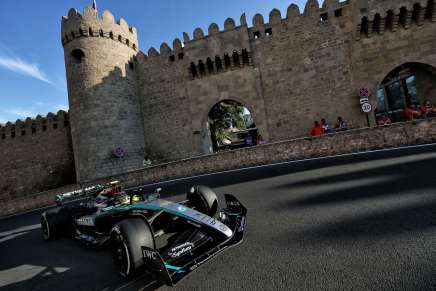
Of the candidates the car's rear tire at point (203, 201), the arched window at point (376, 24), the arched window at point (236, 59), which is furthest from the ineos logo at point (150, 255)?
the arched window at point (376, 24)

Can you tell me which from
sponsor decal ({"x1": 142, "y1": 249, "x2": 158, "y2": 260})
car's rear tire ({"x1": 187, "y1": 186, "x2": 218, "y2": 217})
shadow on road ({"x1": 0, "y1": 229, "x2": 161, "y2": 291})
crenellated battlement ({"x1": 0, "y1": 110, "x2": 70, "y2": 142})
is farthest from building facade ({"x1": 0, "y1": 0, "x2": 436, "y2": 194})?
sponsor decal ({"x1": 142, "y1": 249, "x2": 158, "y2": 260})

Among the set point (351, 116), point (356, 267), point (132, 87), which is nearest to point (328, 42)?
point (351, 116)

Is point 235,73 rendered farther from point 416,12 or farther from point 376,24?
point 416,12

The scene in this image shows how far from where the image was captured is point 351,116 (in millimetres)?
13906

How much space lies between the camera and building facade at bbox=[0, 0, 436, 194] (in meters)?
13.7

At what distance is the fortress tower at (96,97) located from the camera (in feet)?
48.7

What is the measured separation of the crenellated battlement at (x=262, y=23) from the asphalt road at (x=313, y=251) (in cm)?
1329

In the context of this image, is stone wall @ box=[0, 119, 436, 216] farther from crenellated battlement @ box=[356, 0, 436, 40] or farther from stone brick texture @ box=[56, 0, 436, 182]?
crenellated battlement @ box=[356, 0, 436, 40]

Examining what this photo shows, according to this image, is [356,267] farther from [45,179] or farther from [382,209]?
[45,179]

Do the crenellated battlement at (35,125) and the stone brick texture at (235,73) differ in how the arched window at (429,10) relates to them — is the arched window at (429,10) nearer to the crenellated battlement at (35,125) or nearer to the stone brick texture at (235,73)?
the stone brick texture at (235,73)

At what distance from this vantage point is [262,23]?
1548 centimetres

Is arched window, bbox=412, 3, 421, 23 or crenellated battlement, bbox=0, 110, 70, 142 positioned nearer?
arched window, bbox=412, 3, 421, 23

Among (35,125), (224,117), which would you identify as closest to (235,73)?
(224,117)

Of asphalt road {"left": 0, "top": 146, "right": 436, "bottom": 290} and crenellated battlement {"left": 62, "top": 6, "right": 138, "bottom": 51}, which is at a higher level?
crenellated battlement {"left": 62, "top": 6, "right": 138, "bottom": 51}
